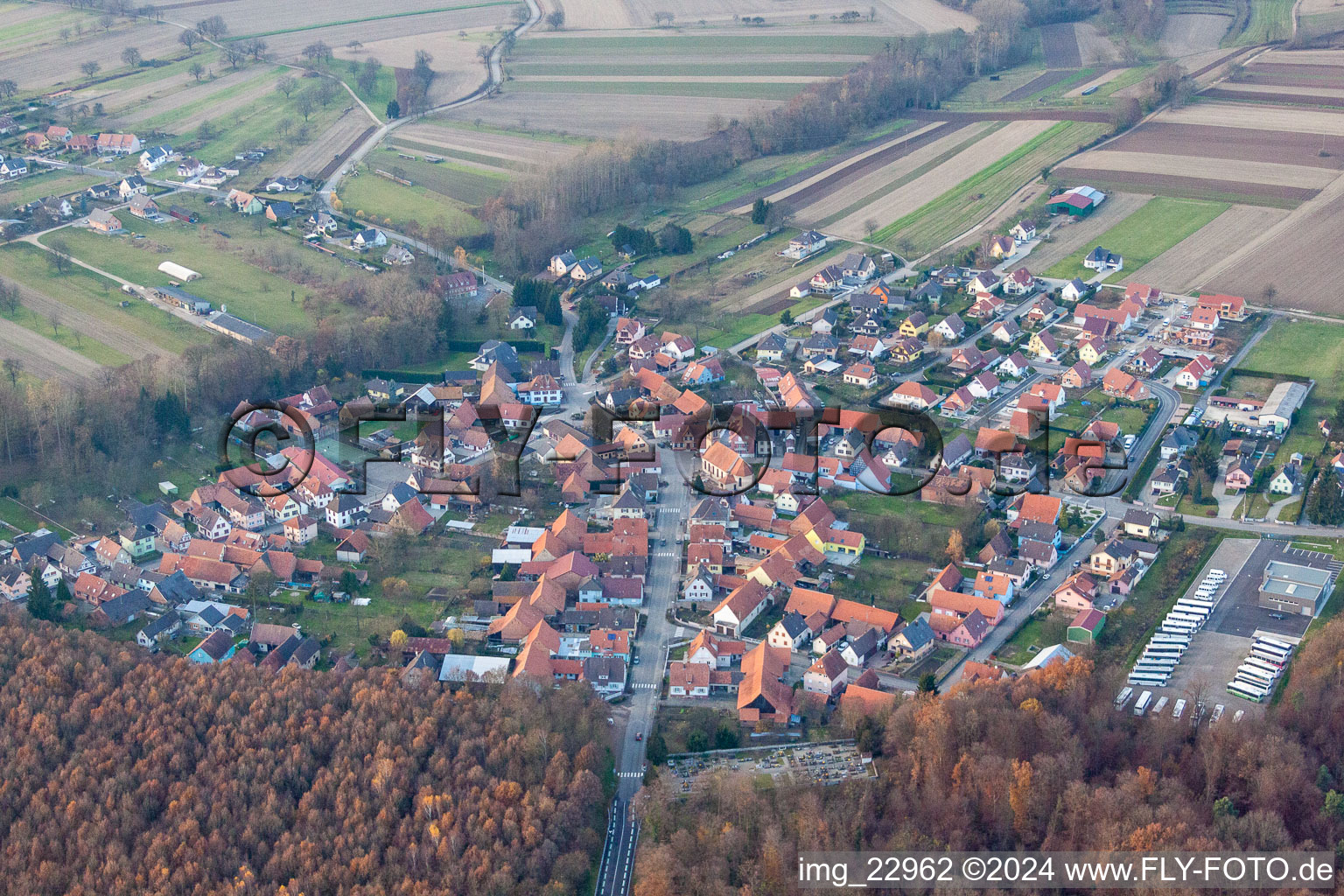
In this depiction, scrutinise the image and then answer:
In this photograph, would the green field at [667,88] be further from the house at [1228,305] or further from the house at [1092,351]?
the house at [1092,351]

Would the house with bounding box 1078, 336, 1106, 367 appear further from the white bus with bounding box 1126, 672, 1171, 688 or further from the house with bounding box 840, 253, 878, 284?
the white bus with bounding box 1126, 672, 1171, 688

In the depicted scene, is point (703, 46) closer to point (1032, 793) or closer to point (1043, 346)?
point (1043, 346)

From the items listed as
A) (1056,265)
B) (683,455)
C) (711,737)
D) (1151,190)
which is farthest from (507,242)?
(711,737)

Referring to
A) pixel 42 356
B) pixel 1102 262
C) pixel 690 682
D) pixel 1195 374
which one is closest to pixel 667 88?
pixel 1102 262

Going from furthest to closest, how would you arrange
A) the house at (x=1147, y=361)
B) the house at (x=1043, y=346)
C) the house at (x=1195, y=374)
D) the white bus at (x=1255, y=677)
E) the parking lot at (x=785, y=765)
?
the house at (x=1043, y=346)
the house at (x=1147, y=361)
the house at (x=1195, y=374)
the white bus at (x=1255, y=677)
the parking lot at (x=785, y=765)

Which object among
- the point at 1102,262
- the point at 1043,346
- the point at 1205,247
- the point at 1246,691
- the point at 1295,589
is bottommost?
the point at 1246,691

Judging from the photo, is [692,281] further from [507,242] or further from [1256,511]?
[1256,511]

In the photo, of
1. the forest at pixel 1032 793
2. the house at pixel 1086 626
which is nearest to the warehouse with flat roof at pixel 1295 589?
the house at pixel 1086 626
